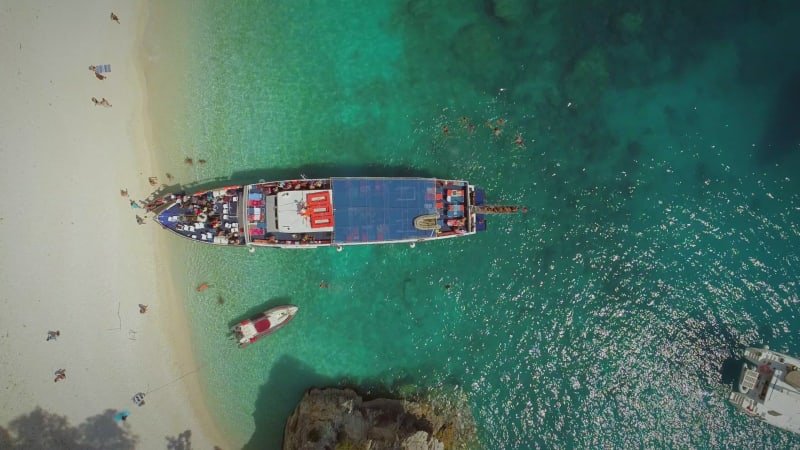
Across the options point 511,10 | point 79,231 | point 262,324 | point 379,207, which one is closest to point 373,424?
point 262,324

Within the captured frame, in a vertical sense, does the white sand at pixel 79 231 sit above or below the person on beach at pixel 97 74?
below

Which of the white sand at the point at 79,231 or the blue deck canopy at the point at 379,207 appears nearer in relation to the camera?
the blue deck canopy at the point at 379,207

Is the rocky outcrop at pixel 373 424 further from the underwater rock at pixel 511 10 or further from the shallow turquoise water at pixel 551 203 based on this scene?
the underwater rock at pixel 511 10

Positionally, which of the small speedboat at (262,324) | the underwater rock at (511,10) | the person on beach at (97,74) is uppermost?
the underwater rock at (511,10)

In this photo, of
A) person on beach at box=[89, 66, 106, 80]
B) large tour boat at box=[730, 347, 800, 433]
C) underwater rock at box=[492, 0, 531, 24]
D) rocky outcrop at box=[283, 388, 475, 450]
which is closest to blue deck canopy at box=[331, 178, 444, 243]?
rocky outcrop at box=[283, 388, 475, 450]

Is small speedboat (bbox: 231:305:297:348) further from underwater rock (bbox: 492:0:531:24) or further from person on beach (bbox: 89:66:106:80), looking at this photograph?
underwater rock (bbox: 492:0:531:24)

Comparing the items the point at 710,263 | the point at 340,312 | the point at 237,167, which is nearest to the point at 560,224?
the point at 710,263

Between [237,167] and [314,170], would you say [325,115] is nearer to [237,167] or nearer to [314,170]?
[314,170]

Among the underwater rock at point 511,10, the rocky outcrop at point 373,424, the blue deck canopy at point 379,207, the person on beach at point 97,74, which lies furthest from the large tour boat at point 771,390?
the person on beach at point 97,74
